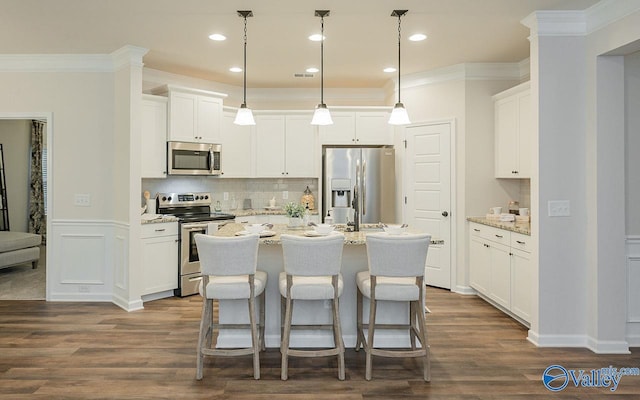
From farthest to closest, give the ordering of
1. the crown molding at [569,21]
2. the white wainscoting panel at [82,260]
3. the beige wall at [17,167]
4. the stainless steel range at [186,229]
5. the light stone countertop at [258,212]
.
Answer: the beige wall at [17,167] → the light stone countertop at [258,212] → the stainless steel range at [186,229] → the white wainscoting panel at [82,260] → the crown molding at [569,21]

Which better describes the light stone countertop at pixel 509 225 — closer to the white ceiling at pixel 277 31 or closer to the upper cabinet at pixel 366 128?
the upper cabinet at pixel 366 128

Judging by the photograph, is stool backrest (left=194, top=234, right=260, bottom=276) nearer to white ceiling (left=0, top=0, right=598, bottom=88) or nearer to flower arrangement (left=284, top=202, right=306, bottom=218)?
flower arrangement (left=284, top=202, right=306, bottom=218)

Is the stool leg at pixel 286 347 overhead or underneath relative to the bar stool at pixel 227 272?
underneath

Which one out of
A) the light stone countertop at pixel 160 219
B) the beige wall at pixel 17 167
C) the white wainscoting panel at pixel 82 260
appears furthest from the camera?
the beige wall at pixel 17 167

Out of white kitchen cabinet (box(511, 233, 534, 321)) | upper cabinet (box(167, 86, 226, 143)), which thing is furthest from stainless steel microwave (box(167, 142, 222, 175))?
white kitchen cabinet (box(511, 233, 534, 321))

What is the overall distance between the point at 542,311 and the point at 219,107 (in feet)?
14.6

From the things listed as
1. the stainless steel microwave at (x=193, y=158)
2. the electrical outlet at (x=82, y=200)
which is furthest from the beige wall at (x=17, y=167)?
the stainless steel microwave at (x=193, y=158)

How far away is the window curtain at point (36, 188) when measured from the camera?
816 centimetres

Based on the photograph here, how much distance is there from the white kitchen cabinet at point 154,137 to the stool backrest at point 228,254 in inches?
103

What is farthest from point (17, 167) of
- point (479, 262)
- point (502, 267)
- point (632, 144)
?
point (632, 144)

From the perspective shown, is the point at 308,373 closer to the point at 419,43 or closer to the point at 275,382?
the point at 275,382

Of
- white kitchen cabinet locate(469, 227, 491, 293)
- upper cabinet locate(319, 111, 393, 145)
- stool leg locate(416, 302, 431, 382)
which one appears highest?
upper cabinet locate(319, 111, 393, 145)

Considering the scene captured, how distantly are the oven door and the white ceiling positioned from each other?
1.98 metres

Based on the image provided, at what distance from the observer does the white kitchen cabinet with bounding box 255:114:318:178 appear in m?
6.37
